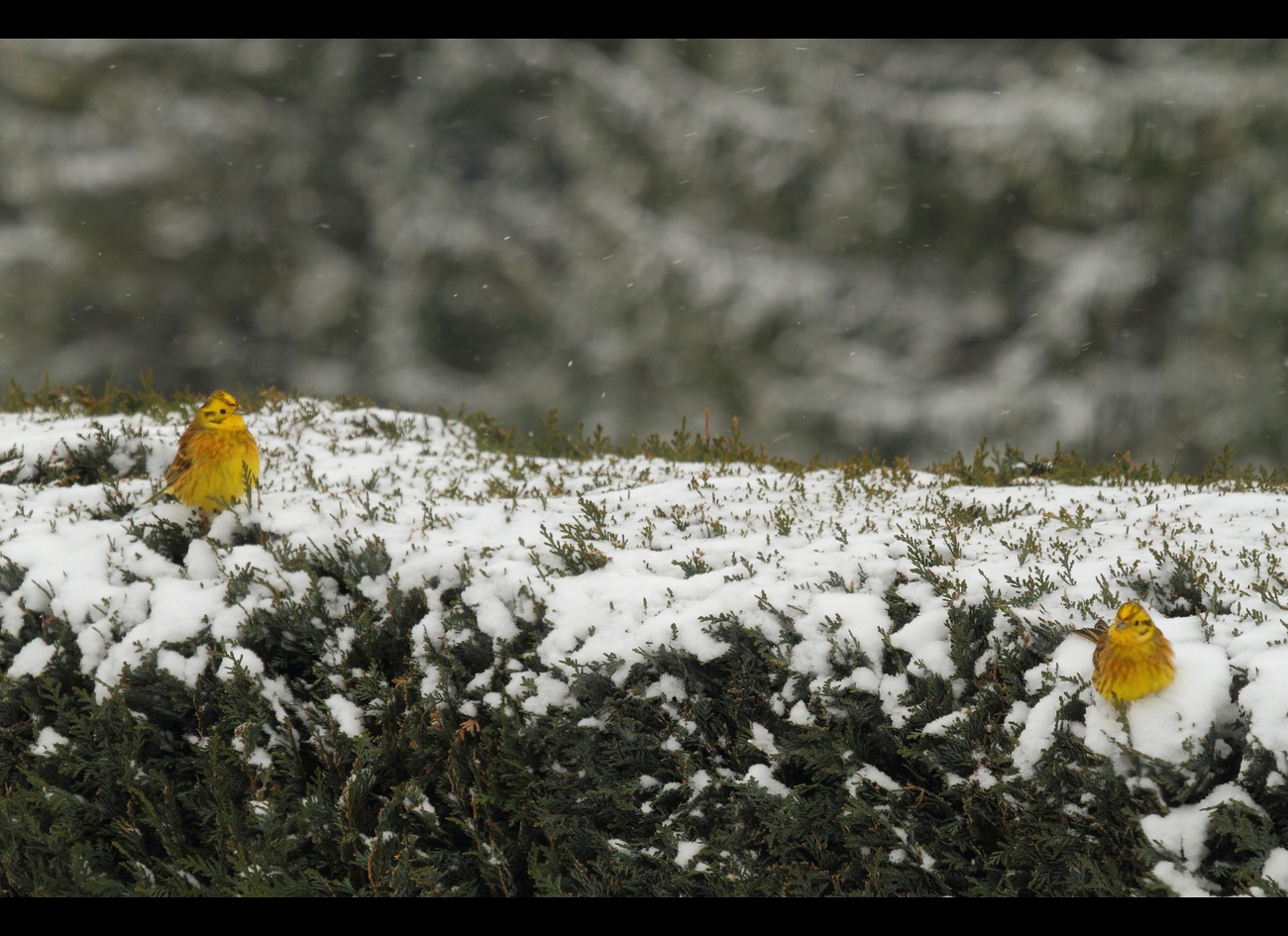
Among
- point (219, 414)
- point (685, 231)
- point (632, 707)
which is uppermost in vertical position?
point (685, 231)

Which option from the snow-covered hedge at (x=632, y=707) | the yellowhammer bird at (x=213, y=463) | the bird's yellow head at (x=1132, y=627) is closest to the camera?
the bird's yellow head at (x=1132, y=627)

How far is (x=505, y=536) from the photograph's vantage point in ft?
12.8

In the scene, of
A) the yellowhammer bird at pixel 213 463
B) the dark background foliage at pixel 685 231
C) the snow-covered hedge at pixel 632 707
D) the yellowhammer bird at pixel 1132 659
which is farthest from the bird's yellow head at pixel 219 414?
the dark background foliage at pixel 685 231

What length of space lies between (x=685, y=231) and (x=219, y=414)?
27.0 ft

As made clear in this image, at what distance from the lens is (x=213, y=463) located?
4004mm

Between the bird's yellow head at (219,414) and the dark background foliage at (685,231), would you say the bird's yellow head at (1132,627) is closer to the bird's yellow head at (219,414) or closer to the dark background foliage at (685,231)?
the bird's yellow head at (219,414)

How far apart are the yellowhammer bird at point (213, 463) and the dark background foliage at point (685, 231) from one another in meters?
5.30

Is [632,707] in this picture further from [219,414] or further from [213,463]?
[219,414]

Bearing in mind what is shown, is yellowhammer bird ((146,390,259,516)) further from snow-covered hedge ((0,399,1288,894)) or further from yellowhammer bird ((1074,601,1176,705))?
yellowhammer bird ((1074,601,1176,705))

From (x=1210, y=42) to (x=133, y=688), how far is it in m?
10.7

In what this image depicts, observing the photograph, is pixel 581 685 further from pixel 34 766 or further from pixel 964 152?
pixel 964 152

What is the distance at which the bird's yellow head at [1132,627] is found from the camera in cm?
274

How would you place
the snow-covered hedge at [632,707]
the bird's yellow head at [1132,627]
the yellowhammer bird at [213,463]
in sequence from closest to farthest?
1. the bird's yellow head at [1132,627]
2. the snow-covered hedge at [632,707]
3. the yellowhammer bird at [213,463]

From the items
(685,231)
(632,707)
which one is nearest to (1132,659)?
(632,707)
